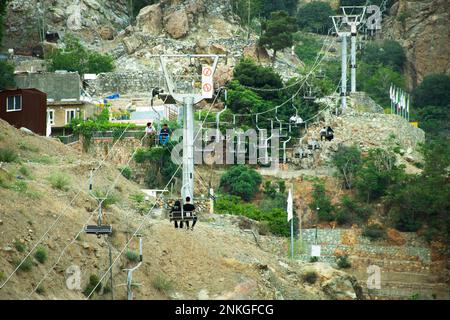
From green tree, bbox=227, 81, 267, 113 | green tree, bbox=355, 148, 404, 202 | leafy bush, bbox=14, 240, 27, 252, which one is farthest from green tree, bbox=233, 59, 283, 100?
leafy bush, bbox=14, 240, 27, 252

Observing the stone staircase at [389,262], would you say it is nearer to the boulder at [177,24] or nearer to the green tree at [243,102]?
the green tree at [243,102]

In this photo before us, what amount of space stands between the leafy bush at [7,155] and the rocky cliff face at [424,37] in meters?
61.5

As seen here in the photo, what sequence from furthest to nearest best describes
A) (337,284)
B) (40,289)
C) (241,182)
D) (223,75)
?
(223,75), (241,182), (337,284), (40,289)

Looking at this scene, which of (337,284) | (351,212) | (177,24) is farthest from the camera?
(177,24)

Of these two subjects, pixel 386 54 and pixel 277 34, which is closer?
pixel 277 34

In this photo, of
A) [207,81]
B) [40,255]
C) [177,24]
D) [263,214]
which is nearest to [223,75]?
[177,24]

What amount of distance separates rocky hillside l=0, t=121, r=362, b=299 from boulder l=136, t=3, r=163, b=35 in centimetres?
3633

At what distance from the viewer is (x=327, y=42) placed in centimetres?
14062

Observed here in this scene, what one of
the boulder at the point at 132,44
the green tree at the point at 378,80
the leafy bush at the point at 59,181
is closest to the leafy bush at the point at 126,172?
the leafy bush at the point at 59,181

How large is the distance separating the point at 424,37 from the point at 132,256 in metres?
69.0

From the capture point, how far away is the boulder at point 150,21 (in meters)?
117

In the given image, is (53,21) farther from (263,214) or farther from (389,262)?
(389,262)

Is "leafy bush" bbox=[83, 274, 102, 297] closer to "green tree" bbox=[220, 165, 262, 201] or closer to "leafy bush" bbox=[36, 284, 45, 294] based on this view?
"leafy bush" bbox=[36, 284, 45, 294]

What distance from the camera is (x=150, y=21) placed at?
4611 inches
